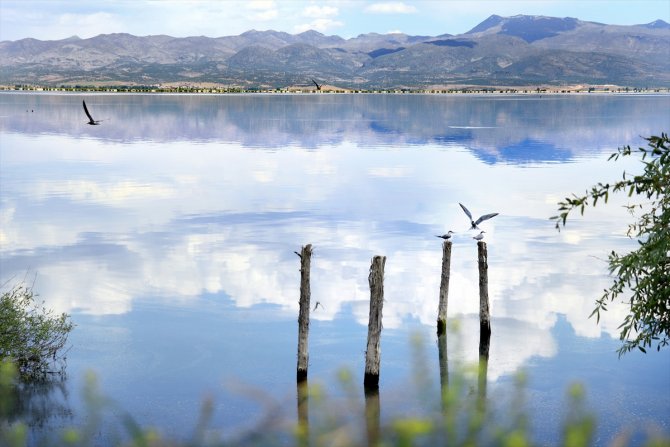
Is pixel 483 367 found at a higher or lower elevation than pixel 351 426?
lower

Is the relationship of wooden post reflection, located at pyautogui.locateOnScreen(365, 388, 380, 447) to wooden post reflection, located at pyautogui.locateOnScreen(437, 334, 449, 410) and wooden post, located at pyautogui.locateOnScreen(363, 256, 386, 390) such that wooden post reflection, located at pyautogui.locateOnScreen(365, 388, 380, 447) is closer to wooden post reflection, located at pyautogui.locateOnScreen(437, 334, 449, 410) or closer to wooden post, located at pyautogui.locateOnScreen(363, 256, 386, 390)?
→ wooden post, located at pyautogui.locateOnScreen(363, 256, 386, 390)

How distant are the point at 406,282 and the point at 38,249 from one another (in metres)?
24.0

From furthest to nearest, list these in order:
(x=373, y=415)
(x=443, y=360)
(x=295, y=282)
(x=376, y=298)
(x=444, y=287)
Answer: (x=295, y=282) < (x=444, y=287) < (x=443, y=360) < (x=376, y=298) < (x=373, y=415)

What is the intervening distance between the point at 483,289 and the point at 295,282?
47.5ft

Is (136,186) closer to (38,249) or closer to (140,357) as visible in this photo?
(38,249)

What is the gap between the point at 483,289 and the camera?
31.8 metres

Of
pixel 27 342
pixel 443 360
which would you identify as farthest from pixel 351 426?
pixel 443 360

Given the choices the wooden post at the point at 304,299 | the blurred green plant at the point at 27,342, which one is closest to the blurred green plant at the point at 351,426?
the blurred green plant at the point at 27,342

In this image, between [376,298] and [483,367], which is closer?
[376,298]

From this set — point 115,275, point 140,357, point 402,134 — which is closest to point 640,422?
point 140,357

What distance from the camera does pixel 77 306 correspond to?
39125 millimetres

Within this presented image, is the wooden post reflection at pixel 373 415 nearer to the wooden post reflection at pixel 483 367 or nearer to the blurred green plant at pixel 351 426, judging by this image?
the blurred green plant at pixel 351 426

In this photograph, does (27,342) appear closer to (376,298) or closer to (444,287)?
(376,298)

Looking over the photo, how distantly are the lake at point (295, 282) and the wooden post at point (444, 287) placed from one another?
730 millimetres
